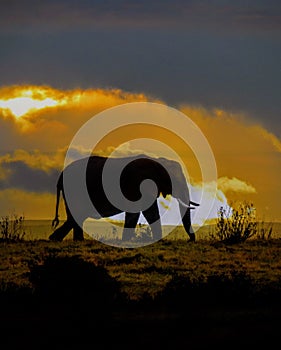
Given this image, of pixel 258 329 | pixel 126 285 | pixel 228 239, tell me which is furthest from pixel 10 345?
pixel 228 239

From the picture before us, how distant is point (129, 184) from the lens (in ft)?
95.2

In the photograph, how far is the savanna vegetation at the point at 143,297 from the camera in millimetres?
11344

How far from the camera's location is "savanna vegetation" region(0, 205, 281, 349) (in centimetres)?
1134

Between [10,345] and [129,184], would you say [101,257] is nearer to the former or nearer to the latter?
[129,184]

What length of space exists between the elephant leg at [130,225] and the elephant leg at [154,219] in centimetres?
34

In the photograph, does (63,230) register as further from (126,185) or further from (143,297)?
(143,297)

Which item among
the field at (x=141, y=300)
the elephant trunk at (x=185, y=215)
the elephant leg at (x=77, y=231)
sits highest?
the elephant trunk at (x=185, y=215)

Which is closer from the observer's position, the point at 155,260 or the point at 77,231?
the point at 155,260

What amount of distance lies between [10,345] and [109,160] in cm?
1916

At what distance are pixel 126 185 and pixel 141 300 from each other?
14925mm

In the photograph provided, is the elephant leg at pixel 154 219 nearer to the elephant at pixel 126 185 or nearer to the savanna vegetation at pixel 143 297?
the elephant at pixel 126 185

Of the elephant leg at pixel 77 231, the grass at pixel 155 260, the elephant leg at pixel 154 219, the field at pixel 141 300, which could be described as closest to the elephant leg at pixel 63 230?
the elephant leg at pixel 77 231

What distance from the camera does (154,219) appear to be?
2720 centimetres

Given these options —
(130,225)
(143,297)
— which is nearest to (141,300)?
(143,297)
